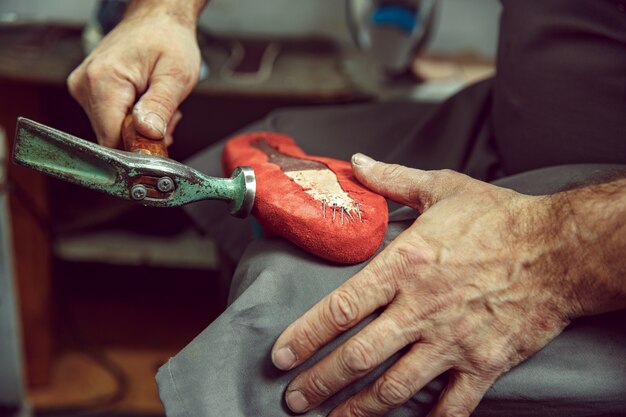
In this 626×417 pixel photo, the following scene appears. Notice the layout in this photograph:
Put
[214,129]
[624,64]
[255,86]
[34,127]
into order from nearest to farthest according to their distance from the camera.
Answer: [34,127], [624,64], [255,86], [214,129]

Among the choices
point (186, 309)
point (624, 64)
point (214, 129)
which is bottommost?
point (186, 309)

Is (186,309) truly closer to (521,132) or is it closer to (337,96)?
(337,96)

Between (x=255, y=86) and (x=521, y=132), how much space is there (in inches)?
26.5

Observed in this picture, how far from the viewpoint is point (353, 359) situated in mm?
515

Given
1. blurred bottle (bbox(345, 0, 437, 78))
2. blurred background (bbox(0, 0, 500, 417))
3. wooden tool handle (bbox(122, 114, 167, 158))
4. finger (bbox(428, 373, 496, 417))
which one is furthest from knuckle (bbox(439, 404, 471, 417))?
blurred bottle (bbox(345, 0, 437, 78))

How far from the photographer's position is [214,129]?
165cm

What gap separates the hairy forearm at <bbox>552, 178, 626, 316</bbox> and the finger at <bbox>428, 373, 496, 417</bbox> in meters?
0.10

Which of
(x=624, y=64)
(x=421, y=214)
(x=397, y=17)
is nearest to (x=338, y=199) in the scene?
(x=421, y=214)

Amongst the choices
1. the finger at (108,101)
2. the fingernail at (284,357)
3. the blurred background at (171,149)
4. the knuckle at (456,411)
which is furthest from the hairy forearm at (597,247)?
the blurred background at (171,149)

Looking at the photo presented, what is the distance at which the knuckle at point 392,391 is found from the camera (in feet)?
1.73

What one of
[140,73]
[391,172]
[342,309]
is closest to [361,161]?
[391,172]

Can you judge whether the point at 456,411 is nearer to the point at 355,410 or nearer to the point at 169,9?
the point at 355,410

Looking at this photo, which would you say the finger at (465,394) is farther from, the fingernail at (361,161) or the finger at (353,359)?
the fingernail at (361,161)

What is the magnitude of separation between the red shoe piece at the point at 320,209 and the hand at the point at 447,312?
0.09ft
